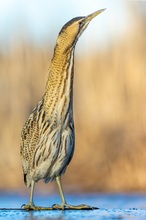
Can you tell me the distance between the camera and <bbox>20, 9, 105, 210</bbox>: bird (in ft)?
22.2

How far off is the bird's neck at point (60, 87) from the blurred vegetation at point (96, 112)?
4662 mm

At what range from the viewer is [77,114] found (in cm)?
1259

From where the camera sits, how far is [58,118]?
688cm

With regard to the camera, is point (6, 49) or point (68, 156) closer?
point (68, 156)

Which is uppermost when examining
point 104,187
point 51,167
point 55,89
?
point 55,89

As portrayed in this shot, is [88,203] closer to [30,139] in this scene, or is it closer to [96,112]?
[96,112]

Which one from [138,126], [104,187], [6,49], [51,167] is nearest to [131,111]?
[138,126]

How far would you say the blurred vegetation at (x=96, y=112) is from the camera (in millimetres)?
11953

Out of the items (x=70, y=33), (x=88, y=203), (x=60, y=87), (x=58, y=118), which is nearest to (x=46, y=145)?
(x=58, y=118)

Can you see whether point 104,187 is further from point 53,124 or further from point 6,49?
point 53,124

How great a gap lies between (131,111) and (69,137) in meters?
5.21

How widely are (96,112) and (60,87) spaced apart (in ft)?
17.0

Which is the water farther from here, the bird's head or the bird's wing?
the bird's head

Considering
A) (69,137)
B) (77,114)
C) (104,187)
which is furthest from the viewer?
(77,114)
